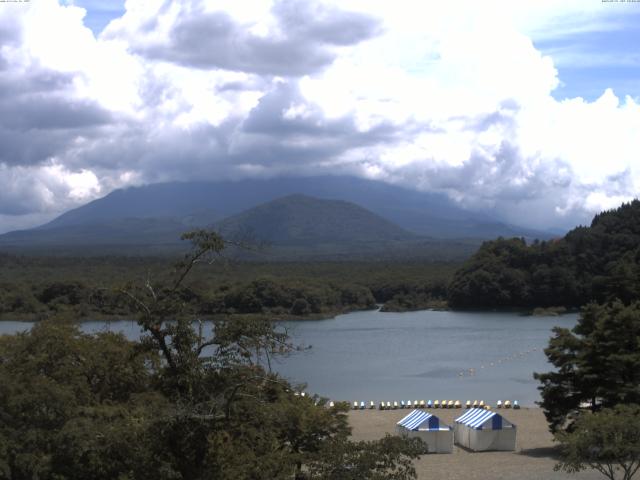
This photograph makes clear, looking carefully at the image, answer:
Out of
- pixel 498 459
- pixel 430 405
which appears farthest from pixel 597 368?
pixel 430 405

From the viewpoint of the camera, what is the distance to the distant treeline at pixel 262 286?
60.6 metres

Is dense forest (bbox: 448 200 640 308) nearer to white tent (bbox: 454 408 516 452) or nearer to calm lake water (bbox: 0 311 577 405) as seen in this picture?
calm lake water (bbox: 0 311 577 405)

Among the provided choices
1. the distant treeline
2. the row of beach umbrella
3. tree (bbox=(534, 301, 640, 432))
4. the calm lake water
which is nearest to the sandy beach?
tree (bbox=(534, 301, 640, 432))

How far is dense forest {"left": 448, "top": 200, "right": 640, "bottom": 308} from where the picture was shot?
2692 inches

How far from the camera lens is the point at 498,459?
20312mm

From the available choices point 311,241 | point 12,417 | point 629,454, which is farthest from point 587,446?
point 311,241

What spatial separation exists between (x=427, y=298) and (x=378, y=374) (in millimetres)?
38099

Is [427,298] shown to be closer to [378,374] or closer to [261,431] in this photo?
[378,374]

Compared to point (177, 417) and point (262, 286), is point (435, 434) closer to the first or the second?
point (177, 417)

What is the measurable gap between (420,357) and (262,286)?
22.8 metres

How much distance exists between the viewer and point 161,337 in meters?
8.58

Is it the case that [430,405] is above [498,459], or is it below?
below

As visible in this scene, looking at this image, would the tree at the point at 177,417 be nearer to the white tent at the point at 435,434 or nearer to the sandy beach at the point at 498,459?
the sandy beach at the point at 498,459

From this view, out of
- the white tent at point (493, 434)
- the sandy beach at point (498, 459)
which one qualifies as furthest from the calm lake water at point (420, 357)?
the white tent at point (493, 434)
